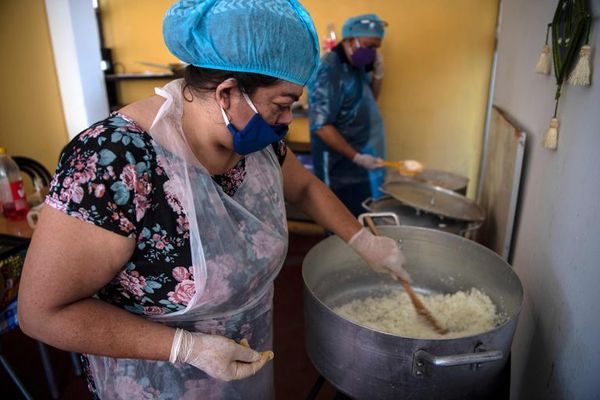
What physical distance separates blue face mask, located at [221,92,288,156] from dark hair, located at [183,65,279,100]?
0.02 metres

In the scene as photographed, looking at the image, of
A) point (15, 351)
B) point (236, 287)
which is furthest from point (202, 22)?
point (15, 351)

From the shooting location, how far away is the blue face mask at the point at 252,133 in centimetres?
79

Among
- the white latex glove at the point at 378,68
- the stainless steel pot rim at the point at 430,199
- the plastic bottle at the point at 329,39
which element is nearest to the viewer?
the stainless steel pot rim at the point at 430,199

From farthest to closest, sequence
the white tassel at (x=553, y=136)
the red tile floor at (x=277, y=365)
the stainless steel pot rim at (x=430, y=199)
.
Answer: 1. the red tile floor at (x=277, y=365)
2. the stainless steel pot rim at (x=430, y=199)
3. the white tassel at (x=553, y=136)

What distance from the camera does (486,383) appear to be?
90cm

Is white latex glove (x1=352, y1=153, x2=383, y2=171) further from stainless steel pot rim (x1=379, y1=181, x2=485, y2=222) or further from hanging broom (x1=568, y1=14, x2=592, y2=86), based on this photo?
hanging broom (x1=568, y1=14, x2=592, y2=86)

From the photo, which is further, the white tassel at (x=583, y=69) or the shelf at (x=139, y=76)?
the shelf at (x=139, y=76)

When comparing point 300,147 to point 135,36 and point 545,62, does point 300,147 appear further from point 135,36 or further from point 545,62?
point 545,62

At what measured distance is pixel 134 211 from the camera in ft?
2.31

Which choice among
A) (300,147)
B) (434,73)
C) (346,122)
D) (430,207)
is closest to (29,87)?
(300,147)

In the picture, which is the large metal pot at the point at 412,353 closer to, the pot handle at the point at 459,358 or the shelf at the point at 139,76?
the pot handle at the point at 459,358

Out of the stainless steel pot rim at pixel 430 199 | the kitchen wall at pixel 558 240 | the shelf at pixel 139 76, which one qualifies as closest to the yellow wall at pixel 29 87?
the shelf at pixel 139 76

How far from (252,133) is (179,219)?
8.2 inches

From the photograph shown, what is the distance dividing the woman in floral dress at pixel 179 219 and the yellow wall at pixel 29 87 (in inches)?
111
